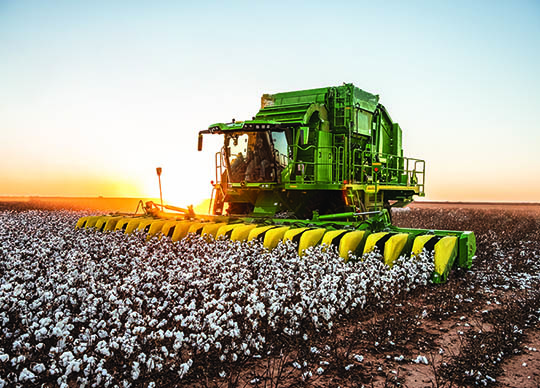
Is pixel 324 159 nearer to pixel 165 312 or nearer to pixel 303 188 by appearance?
pixel 303 188

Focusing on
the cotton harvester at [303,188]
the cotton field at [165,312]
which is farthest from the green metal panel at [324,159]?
the cotton field at [165,312]

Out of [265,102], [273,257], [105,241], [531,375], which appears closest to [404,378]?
[531,375]

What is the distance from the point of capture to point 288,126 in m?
12.1

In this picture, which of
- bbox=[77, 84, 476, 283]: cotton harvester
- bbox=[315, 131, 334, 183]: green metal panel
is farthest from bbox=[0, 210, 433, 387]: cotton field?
bbox=[315, 131, 334, 183]: green metal panel

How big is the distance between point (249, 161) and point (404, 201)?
22.6ft

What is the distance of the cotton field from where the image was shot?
422 centimetres

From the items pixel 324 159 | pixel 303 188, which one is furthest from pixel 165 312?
pixel 324 159

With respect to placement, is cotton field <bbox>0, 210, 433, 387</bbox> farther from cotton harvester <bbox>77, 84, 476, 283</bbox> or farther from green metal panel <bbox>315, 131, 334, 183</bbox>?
green metal panel <bbox>315, 131, 334, 183</bbox>

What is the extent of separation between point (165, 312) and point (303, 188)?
6.03 metres

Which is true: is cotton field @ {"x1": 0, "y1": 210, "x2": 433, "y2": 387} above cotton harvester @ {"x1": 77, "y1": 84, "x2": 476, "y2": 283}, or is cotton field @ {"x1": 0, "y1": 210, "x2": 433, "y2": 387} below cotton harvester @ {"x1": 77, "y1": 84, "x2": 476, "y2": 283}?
below

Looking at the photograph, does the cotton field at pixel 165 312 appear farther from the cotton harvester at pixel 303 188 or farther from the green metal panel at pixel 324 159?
the green metal panel at pixel 324 159

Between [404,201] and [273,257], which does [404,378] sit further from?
[404,201]

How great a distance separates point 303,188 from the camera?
11.5m

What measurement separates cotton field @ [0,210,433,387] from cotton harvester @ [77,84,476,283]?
759 mm
